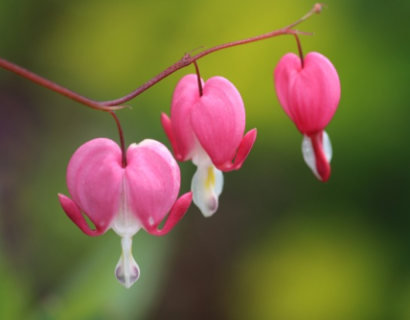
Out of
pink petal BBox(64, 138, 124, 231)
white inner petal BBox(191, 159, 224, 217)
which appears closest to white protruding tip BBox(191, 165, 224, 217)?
white inner petal BBox(191, 159, 224, 217)

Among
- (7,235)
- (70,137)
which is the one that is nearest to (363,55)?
(70,137)

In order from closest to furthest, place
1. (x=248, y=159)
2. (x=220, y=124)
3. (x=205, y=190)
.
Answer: (x=220, y=124) → (x=205, y=190) → (x=248, y=159)

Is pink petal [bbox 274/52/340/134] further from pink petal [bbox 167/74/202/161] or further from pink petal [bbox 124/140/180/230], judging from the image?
pink petal [bbox 124/140/180/230]

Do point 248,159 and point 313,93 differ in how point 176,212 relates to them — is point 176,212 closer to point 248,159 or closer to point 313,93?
point 313,93

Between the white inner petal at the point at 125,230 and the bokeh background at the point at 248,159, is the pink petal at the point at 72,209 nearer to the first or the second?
the white inner petal at the point at 125,230

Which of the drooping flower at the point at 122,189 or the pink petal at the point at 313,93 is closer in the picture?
the drooping flower at the point at 122,189

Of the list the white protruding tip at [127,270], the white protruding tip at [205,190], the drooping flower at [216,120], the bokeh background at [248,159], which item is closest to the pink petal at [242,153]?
the drooping flower at [216,120]

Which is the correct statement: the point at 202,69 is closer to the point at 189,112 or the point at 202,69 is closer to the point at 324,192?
the point at 324,192

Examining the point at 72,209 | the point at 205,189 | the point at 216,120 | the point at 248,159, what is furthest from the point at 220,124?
the point at 248,159
